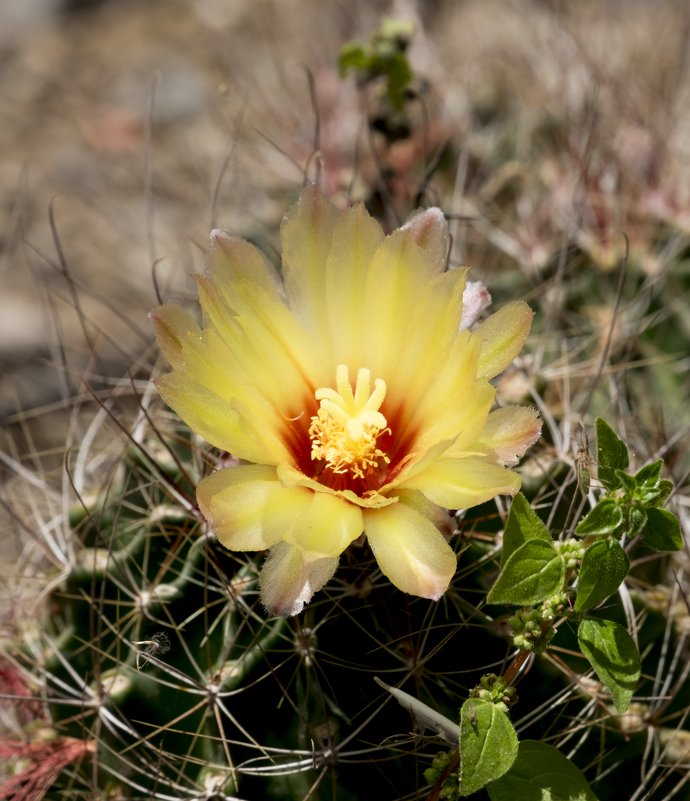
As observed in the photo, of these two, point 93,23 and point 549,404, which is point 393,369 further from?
point 93,23

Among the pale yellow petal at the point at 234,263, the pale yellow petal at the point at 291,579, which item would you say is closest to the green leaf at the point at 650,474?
the pale yellow petal at the point at 291,579

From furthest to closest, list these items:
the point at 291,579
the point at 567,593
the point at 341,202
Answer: the point at 341,202, the point at 567,593, the point at 291,579

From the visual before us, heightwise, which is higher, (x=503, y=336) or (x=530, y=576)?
(x=503, y=336)

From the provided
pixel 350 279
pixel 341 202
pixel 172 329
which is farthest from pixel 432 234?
pixel 341 202

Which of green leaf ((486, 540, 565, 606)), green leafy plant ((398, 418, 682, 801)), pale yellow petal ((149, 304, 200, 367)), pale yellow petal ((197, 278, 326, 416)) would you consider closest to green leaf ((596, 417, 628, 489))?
green leafy plant ((398, 418, 682, 801))

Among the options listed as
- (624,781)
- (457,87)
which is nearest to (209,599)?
(624,781)

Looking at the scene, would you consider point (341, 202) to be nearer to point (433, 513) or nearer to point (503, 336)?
point (503, 336)

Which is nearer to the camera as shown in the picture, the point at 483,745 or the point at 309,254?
the point at 483,745
